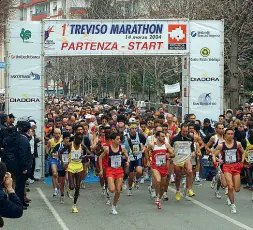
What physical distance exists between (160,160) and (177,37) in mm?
6577

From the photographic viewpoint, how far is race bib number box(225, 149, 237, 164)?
1346 cm

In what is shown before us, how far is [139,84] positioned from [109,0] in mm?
12406

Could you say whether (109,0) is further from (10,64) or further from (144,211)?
(144,211)

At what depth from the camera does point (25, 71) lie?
19125 mm

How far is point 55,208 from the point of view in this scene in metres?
14.0

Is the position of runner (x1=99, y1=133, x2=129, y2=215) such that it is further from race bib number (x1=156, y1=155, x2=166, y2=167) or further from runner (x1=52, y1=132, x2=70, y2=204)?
runner (x1=52, y1=132, x2=70, y2=204)

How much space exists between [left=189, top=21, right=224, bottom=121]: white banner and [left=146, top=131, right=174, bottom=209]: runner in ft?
20.0

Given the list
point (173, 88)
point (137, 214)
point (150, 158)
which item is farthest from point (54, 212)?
point (173, 88)

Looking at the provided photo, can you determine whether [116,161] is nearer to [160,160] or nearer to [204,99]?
[160,160]

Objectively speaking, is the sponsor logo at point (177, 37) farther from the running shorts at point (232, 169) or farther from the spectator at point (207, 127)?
the running shorts at point (232, 169)

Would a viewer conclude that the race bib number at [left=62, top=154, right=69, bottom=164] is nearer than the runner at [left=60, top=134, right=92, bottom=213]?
No

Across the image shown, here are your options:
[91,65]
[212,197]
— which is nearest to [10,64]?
[212,197]

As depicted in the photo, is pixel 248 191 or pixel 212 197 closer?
pixel 212 197

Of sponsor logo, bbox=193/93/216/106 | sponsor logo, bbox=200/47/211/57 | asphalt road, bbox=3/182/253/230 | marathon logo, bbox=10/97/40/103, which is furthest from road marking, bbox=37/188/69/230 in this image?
sponsor logo, bbox=200/47/211/57
